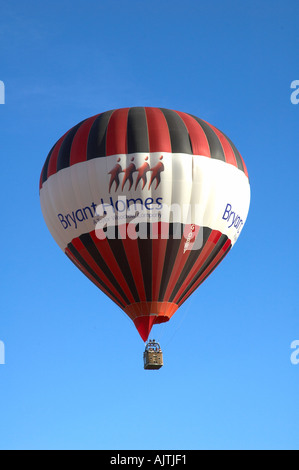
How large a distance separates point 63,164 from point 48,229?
2508 millimetres

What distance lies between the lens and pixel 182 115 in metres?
37.9

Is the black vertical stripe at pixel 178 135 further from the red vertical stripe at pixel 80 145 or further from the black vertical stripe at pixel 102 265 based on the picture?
the black vertical stripe at pixel 102 265

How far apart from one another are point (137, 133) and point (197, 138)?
6.05ft

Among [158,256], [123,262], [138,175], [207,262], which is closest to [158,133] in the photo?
[138,175]

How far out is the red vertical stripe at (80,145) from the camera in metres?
36.9

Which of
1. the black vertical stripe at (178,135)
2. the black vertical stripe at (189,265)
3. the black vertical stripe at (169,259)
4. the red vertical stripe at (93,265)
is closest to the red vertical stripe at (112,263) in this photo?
the red vertical stripe at (93,265)

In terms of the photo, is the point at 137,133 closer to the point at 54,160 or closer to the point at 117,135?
the point at 117,135

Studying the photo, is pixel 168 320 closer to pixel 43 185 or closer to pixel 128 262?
pixel 128 262

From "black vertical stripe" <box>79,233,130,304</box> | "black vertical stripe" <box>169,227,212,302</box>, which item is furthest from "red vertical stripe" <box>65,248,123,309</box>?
"black vertical stripe" <box>169,227,212,302</box>

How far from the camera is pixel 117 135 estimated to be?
120ft

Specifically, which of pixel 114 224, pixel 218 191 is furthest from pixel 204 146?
pixel 114 224

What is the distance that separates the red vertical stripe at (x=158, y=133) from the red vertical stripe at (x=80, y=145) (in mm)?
1943

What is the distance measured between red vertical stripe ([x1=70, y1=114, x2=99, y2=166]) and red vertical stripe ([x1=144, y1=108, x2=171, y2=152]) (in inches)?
76.5

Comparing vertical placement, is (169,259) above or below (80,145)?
below
